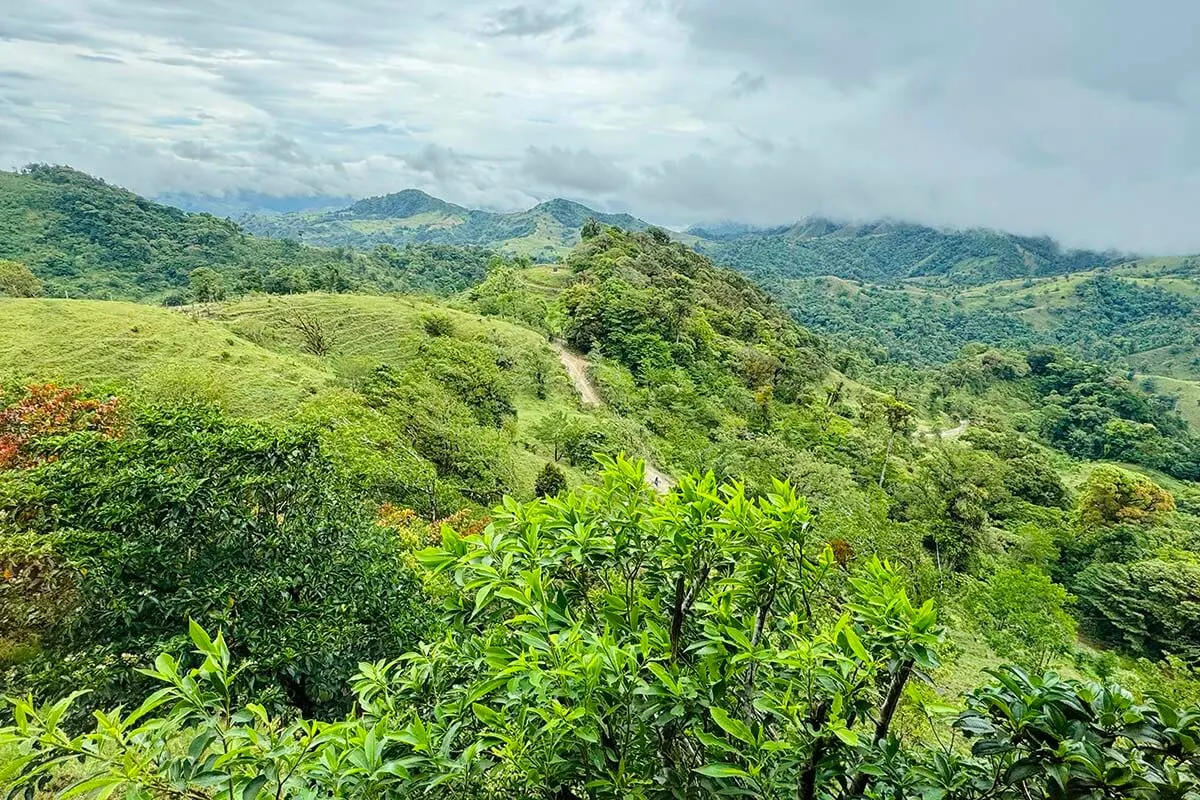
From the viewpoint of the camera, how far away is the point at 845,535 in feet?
67.4

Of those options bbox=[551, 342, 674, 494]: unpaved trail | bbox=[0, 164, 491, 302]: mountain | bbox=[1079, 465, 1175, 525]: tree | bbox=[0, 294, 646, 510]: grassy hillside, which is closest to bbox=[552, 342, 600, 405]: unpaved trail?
bbox=[551, 342, 674, 494]: unpaved trail

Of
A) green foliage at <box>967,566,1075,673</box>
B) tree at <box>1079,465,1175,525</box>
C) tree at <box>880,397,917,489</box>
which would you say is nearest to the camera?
green foliage at <box>967,566,1075,673</box>

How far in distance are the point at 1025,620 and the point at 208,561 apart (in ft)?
64.2

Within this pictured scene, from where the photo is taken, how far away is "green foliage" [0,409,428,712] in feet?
20.9

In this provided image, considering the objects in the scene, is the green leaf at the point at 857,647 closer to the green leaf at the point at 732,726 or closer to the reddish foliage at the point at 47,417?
the green leaf at the point at 732,726

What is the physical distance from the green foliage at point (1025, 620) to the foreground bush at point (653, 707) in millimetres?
18060

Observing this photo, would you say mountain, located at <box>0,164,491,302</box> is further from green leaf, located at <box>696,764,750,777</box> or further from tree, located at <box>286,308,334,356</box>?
green leaf, located at <box>696,764,750,777</box>

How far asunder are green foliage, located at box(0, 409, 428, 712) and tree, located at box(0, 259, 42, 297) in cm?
5412

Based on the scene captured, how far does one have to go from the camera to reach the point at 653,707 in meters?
2.25

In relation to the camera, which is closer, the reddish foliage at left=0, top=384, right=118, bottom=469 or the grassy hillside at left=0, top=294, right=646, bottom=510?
the reddish foliage at left=0, top=384, right=118, bottom=469

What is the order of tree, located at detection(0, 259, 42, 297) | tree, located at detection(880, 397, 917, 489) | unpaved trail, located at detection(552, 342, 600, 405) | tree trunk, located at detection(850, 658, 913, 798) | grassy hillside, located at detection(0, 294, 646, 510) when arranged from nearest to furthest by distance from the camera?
tree trunk, located at detection(850, 658, 913, 798)
grassy hillside, located at detection(0, 294, 646, 510)
tree, located at detection(880, 397, 917, 489)
unpaved trail, located at detection(552, 342, 600, 405)
tree, located at detection(0, 259, 42, 297)

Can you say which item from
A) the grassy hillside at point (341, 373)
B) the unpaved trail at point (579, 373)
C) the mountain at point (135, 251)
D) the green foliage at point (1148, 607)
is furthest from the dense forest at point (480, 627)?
the mountain at point (135, 251)

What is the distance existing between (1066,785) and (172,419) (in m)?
9.62

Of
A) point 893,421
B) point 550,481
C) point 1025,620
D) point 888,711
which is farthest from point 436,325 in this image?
point 888,711
